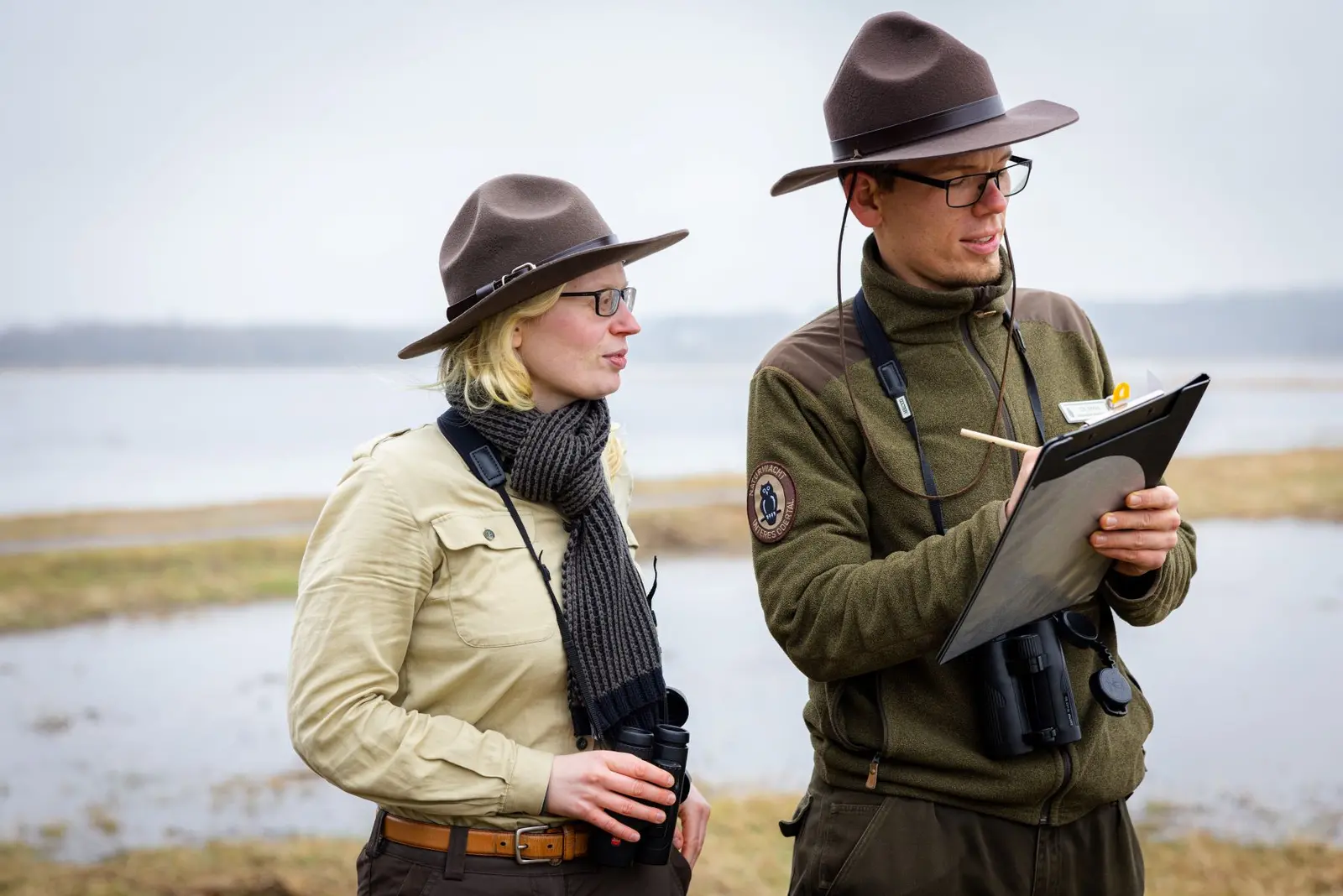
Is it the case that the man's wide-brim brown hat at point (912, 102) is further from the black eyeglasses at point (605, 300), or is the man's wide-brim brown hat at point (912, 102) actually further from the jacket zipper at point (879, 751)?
the jacket zipper at point (879, 751)

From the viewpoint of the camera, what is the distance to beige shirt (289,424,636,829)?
1.75m

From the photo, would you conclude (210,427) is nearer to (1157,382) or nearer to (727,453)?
(727,453)

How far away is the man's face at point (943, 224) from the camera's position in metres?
1.96

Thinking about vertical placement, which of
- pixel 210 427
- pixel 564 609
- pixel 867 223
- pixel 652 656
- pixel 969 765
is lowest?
pixel 210 427

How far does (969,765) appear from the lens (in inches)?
74.5

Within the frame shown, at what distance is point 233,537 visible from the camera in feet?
34.6

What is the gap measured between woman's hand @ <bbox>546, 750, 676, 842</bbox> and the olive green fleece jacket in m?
0.29

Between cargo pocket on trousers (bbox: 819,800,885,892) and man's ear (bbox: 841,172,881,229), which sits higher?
man's ear (bbox: 841,172,881,229)

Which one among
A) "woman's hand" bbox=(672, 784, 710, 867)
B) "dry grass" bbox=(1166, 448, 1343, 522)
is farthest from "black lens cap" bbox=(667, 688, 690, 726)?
"dry grass" bbox=(1166, 448, 1343, 522)

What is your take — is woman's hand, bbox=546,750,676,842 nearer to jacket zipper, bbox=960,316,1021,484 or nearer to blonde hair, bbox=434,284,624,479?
blonde hair, bbox=434,284,624,479

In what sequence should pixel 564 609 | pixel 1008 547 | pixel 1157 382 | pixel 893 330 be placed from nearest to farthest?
pixel 1008 547 → pixel 1157 382 → pixel 564 609 → pixel 893 330

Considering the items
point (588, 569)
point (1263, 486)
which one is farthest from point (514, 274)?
point (1263, 486)

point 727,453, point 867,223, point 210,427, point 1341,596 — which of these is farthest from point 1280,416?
point 867,223

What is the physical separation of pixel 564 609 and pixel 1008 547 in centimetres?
63
